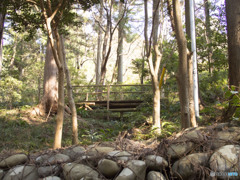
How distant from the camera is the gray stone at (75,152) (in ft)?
11.0

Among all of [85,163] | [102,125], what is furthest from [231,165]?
[102,125]

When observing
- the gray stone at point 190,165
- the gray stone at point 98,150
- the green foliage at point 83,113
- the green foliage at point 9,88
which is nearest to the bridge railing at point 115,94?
the green foliage at point 83,113

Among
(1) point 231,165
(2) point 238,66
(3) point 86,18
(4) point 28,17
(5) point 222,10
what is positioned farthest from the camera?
(3) point 86,18

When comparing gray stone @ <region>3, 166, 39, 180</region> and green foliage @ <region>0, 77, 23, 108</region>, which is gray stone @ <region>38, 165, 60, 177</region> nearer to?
gray stone @ <region>3, 166, 39, 180</region>

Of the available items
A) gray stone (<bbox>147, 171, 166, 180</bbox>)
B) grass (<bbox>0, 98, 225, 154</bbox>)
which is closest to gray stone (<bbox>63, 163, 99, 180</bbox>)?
gray stone (<bbox>147, 171, 166, 180</bbox>)

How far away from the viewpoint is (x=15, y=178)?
306 cm

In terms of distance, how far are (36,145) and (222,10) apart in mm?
9880

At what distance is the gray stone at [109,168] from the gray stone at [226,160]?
105 centimetres

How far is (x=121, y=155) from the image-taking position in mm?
2986

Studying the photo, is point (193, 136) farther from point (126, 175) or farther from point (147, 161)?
point (126, 175)

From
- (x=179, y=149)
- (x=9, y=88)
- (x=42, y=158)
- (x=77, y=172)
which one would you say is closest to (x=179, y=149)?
(x=179, y=149)

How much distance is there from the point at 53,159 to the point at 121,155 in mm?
949

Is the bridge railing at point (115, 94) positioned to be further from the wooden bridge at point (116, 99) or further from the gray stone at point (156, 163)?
the gray stone at point (156, 163)

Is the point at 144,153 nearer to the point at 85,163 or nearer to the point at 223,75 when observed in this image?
the point at 85,163
